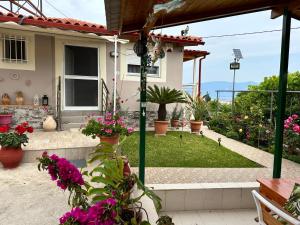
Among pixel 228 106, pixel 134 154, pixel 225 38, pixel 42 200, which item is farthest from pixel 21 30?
pixel 228 106

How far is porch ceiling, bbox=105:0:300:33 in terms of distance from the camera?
2.57 m

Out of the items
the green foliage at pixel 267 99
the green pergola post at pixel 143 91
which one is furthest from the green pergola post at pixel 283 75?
the green foliage at pixel 267 99

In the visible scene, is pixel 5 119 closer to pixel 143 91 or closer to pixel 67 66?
pixel 67 66

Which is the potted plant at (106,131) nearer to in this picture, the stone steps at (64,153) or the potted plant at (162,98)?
the stone steps at (64,153)

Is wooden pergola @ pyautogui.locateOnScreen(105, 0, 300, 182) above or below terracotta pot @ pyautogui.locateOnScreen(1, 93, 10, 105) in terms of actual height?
above

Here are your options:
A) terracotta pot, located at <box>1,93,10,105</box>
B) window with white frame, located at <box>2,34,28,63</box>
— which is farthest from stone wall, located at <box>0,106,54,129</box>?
window with white frame, located at <box>2,34,28,63</box>

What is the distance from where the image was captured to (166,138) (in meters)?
7.27

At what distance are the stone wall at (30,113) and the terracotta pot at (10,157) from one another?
281cm

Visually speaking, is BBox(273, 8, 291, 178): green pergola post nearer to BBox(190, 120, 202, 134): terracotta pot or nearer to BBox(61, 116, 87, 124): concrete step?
BBox(190, 120, 202, 134): terracotta pot

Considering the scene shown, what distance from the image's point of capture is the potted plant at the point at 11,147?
14.5 feet

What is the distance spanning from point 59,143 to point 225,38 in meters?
6.88

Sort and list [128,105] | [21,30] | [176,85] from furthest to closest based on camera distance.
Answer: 1. [176,85]
2. [128,105]
3. [21,30]

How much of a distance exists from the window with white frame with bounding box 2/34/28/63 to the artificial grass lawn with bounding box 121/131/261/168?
406cm

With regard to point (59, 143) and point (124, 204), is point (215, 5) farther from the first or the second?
point (59, 143)
